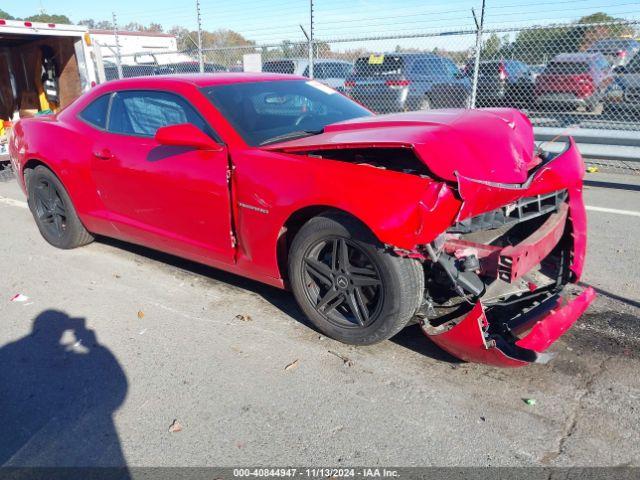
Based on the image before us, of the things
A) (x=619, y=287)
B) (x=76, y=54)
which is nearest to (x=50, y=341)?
(x=619, y=287)

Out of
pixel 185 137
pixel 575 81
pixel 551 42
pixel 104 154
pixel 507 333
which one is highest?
pixel 551 42

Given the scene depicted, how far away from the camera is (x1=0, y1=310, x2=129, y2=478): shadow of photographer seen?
249 cm

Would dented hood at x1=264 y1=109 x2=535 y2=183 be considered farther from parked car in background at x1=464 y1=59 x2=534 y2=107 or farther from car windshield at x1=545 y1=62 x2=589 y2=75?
car windshield at x1=545 y1=62 x2=589 y2=75

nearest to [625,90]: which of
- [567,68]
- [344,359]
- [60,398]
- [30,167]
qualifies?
[567,68]

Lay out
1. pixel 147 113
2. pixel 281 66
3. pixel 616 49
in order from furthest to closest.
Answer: pixel 281 66
pixel 616 49
pixel 147 113

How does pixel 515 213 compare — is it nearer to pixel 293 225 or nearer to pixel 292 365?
pixel 293 225

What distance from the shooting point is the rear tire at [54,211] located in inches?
192

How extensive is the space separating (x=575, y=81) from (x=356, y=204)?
27.0 feet

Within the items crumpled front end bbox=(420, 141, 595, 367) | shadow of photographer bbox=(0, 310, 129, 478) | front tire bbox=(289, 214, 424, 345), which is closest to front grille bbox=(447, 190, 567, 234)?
crumpled front end bbox=(420, 141, 595, 367)

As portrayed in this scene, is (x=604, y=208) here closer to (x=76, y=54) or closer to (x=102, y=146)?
(x=102, y=146)

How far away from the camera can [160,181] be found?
3777 mm

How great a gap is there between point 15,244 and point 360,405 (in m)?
4.25

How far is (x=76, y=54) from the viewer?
9.26 meters

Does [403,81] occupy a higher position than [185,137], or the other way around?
[185,137]
